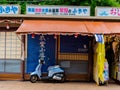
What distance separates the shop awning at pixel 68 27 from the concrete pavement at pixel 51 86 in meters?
2.18

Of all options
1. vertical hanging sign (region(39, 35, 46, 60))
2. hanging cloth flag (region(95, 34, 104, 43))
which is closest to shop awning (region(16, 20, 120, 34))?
hanging cloth flag (region(95, 34, 104, 43))

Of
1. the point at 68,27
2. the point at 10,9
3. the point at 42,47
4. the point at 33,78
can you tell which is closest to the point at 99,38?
the point at 68,27

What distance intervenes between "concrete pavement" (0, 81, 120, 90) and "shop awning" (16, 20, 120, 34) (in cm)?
218

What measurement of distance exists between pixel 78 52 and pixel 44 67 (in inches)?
65.4

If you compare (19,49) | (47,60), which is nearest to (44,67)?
(47,60)

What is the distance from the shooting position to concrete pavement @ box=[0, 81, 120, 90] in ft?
50.6

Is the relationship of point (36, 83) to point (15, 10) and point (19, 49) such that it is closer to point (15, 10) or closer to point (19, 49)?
point (19, 49)

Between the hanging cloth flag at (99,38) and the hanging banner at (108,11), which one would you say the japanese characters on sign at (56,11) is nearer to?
the hanging banner at (108,11)

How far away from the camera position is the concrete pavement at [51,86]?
15438 mm

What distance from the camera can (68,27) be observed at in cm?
1681

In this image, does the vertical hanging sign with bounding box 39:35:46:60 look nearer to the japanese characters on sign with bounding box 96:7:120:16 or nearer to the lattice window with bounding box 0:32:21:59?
the lattice window with bounding box 0:32:21:59

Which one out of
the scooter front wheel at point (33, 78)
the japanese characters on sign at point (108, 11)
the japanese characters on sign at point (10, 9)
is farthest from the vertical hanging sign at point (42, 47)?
the japanese characters on sign at point (108, 11)

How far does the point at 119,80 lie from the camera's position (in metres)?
17.3

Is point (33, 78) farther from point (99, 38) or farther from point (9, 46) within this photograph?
point (99, 38)
